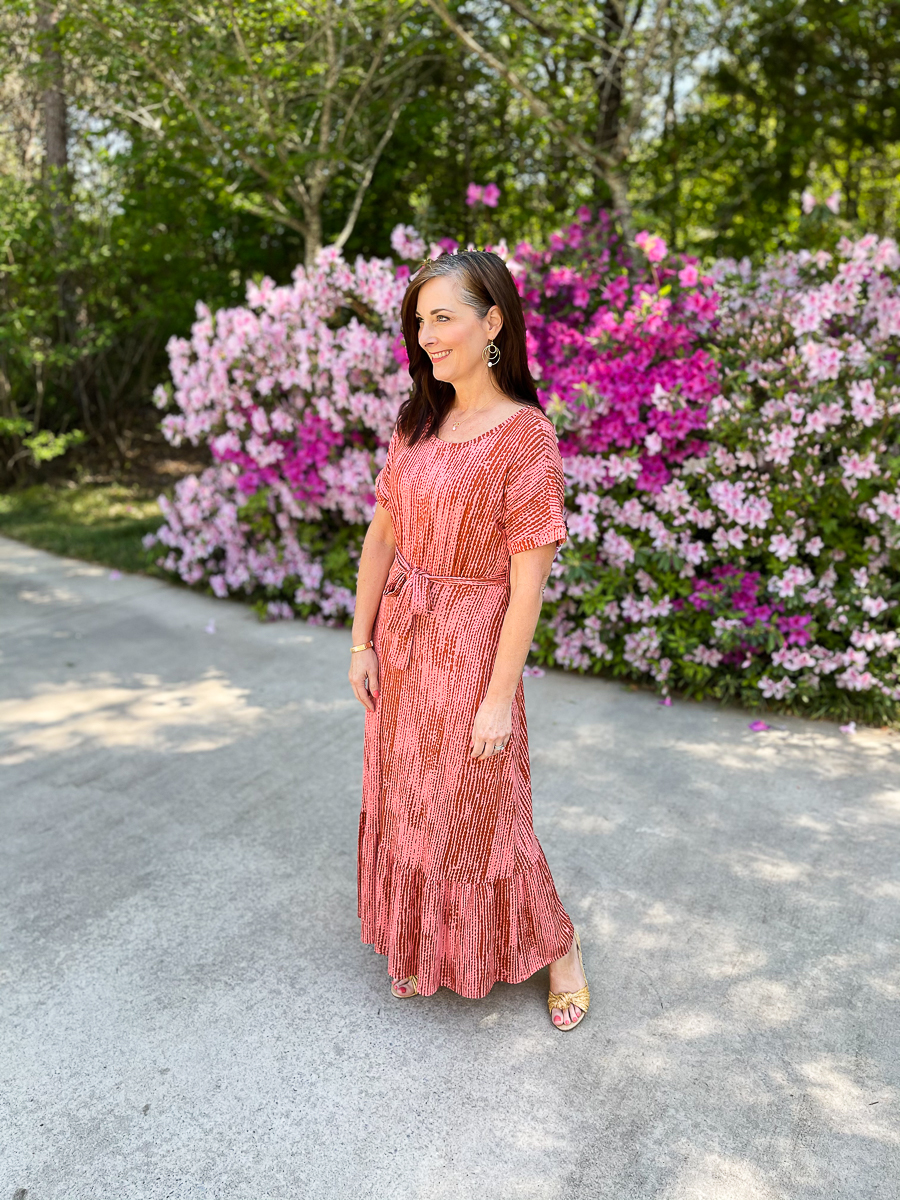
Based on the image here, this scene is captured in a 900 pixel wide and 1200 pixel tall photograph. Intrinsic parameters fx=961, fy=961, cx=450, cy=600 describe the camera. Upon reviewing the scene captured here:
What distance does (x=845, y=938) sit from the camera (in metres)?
2.52

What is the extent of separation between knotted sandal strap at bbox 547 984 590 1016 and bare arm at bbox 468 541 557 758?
655mm

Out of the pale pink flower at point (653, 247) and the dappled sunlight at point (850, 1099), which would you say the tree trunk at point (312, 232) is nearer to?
the pale pink flower at point (653, 247)

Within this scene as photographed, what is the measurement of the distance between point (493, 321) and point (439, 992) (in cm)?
159

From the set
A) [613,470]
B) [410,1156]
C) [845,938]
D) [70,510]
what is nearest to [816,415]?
[613,470]

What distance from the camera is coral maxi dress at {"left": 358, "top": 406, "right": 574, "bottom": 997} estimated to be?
1.99 m

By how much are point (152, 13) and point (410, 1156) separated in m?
5.65

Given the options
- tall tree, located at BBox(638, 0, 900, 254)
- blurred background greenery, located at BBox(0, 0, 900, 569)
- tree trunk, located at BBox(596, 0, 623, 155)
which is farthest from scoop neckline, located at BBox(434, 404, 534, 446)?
tall tree, located at BBox(638, 0, 900, 254)

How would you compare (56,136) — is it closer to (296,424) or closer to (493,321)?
(296,424)

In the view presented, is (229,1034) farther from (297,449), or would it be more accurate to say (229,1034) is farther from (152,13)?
(152,13)

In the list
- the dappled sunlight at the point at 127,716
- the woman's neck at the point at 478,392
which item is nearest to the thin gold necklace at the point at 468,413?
the woman's neck at the point at 478,392

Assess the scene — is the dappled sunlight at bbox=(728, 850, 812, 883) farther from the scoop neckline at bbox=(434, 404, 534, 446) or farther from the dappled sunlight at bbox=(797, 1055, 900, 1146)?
the scoop neckline at bbox=(434, 404, 534, 446)

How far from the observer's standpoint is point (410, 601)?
214cm

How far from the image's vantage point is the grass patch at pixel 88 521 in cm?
652

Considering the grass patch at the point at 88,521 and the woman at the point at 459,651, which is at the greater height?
the woman at the point at 459,651
